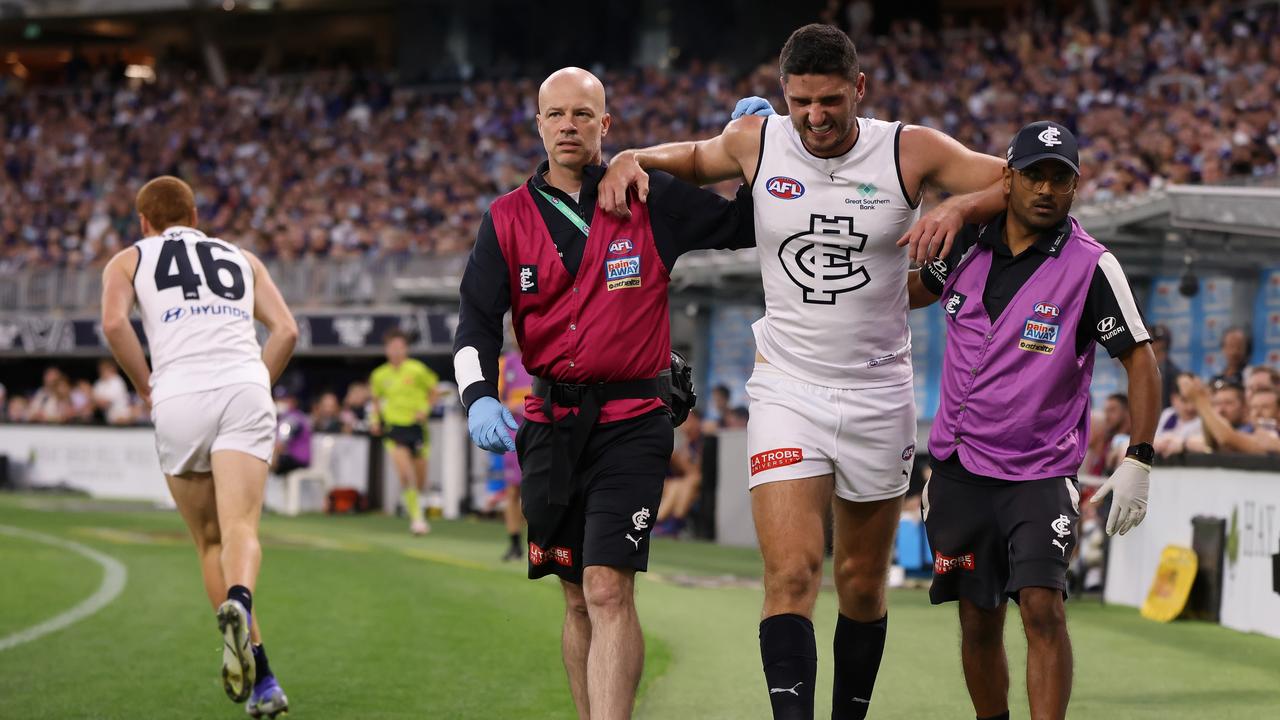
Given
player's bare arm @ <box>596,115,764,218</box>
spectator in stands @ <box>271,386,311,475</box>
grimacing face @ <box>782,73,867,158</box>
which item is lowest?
spectator in stands @ <box>271,386,311,475</box>

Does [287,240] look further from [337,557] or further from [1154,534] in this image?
[1154,534]

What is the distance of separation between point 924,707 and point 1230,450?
470 cm

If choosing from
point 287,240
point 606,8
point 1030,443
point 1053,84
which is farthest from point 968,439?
point 606,8

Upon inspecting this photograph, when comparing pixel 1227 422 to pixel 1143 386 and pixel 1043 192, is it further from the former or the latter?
pixel 1043 192

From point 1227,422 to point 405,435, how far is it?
10543mm

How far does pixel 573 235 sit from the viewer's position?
5.70 m

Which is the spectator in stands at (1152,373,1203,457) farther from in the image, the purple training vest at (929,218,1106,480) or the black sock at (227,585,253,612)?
the black sock at (227,585,253,612)

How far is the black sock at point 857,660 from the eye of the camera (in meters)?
5.95

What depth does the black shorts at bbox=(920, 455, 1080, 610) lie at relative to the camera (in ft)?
18.1

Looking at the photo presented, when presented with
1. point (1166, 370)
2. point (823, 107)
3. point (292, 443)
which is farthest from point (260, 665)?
point (292, 443)

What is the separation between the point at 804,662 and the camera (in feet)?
17.7

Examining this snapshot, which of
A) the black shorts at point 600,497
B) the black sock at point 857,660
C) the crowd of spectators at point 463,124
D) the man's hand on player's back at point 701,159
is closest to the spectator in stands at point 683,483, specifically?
the crowd of spectators at point 463,124

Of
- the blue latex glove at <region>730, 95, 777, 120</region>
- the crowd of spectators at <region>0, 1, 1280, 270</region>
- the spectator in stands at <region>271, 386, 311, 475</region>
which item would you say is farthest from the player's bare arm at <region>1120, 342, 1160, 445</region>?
the spectator in stands at <region>271, 386, 311, 475</region>

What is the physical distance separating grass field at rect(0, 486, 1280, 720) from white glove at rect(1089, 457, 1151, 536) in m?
2.10
